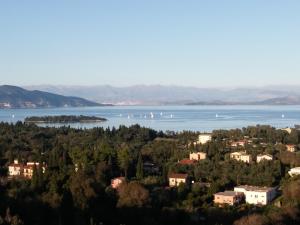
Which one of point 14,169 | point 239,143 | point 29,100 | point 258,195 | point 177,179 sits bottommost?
point 258,195

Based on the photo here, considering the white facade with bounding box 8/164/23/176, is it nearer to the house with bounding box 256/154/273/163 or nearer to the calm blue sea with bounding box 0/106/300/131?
the house with bounding box 256/154/273/163

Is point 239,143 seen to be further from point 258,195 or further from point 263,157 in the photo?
point 258,195

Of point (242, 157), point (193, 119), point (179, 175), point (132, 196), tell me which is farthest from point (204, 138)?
point (193, 119)

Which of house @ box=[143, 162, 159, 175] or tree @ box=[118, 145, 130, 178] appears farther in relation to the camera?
house @ box=[143, 162, 159, 175]

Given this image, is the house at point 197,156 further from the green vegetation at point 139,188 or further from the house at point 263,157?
the house at point 263,157

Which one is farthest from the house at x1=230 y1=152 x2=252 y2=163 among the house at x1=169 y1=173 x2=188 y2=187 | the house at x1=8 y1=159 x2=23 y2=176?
the house at x1=8 y1=159 x2=23 y2=176
